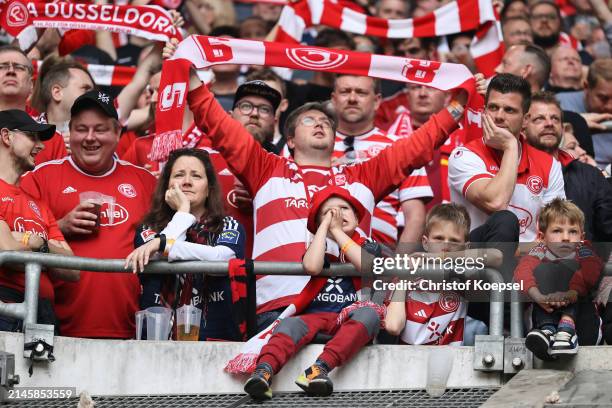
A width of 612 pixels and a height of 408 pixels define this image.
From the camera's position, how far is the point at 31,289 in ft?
29.9

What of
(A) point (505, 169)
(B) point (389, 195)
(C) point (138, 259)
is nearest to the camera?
(C) point (138, 259)

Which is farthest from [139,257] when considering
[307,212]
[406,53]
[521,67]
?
[406,53]

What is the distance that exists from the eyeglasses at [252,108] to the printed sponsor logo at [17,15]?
7.30 ft

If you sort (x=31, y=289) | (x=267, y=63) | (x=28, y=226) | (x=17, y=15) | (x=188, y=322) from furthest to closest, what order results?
(x=17, y=15) < (x=267, y=63) < (x=28, y=226) < (x=188, y=322) < (x=31, y=289)

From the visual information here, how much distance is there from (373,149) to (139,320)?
2786 millimetres

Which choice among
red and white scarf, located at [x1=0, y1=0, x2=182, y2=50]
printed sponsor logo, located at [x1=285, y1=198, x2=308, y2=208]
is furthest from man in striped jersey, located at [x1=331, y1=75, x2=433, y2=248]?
red and white scarf, located at [x1=0, y1=0, x2=182, y2=50]

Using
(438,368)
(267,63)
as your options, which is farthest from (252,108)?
(438,368)

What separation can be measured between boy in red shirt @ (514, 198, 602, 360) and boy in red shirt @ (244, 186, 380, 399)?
95 cm

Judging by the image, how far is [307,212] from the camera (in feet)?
32.9

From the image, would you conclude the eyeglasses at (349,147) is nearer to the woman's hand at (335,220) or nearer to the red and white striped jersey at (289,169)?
the red and white striped jersey at (289,169)

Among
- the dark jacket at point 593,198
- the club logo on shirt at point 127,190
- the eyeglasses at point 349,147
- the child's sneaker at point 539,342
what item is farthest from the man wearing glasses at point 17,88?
the child's sneaker at point 539,342

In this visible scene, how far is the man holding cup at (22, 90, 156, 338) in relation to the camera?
32.6 feet

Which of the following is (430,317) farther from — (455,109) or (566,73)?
(566,73)

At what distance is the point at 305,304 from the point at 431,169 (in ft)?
9.65
